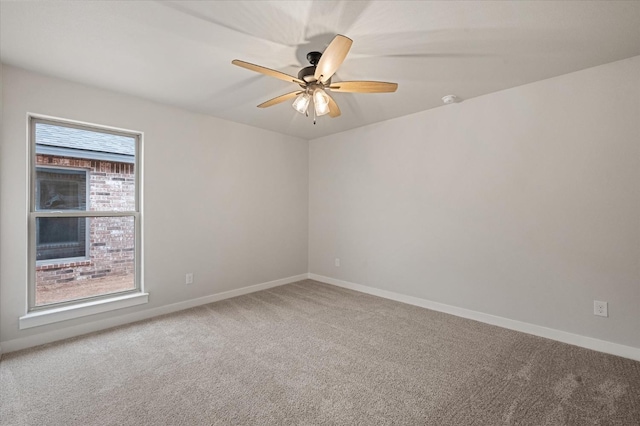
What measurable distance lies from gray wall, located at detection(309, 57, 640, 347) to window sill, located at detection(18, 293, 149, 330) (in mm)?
2835

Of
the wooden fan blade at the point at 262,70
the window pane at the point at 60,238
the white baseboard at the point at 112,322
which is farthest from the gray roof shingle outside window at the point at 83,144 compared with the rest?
the wooden fan blade at the point at 262,70

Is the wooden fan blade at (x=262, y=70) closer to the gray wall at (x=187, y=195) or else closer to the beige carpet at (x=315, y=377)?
the gray wall at (x=187, y=195)

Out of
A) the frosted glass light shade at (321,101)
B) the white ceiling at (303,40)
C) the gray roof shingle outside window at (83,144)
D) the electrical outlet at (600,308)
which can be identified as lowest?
the electrical outlet at (600,308)

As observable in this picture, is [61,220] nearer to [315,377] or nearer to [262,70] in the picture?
[262,70]

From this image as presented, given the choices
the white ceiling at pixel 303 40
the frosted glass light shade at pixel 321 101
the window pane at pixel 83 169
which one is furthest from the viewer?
the window pane at pixel 83 169

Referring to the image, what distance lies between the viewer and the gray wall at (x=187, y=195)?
258cm

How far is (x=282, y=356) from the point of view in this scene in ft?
8.13

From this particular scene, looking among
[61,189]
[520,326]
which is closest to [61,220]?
[61,189]

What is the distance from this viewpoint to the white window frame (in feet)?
8.87

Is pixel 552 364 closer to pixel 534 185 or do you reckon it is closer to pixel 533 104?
pixel 534 185

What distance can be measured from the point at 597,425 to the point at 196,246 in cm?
382

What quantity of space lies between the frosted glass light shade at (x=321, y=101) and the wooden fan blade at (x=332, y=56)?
0.61 ft

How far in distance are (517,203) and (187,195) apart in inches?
144

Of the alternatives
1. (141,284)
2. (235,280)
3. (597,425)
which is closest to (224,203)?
(235,280)
